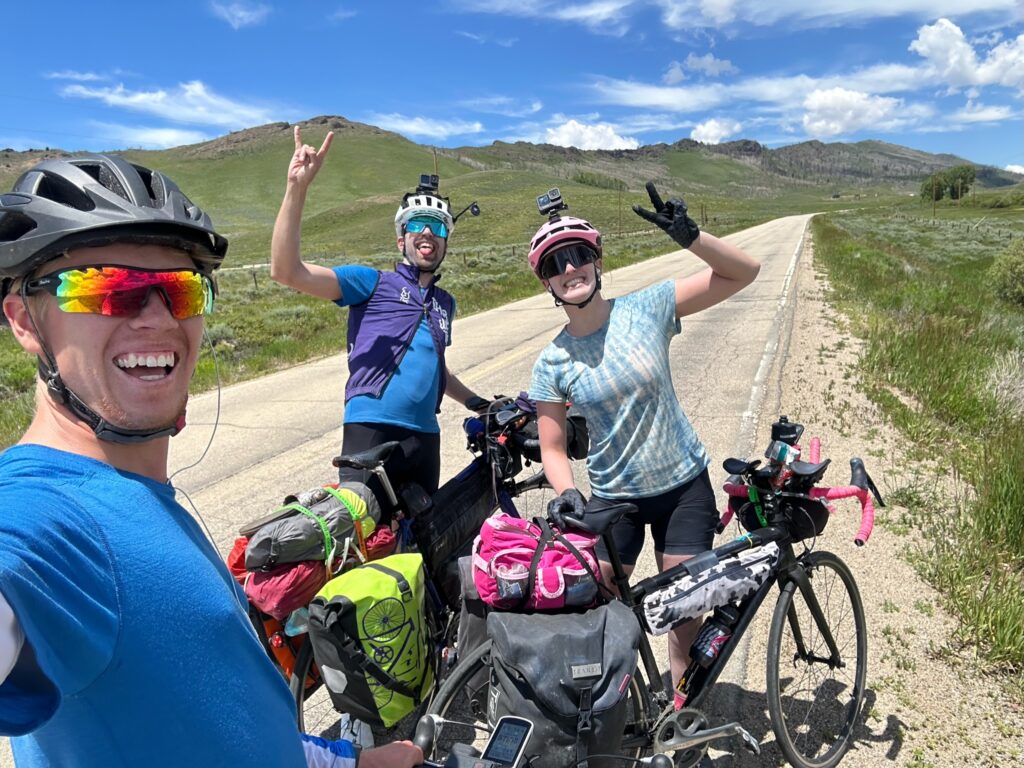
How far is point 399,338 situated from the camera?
11.4 feet

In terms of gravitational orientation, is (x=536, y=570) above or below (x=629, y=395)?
below

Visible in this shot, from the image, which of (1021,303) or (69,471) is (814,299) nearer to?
(1021,303)

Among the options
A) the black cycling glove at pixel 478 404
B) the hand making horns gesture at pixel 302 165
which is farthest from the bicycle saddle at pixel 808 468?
the hand making horns gesture at pixel 302 165

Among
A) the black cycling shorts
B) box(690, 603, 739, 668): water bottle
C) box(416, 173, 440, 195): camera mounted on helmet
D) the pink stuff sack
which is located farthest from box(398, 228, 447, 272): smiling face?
box(690, 603, 739, 668): water bottle

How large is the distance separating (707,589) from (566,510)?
0.77 metres

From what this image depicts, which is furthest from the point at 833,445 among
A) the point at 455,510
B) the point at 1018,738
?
the point at 455,510

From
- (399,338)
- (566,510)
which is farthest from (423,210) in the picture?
(566,510)

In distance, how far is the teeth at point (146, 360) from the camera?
1202mm

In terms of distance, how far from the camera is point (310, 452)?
7.13 meters

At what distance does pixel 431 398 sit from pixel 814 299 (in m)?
16.5

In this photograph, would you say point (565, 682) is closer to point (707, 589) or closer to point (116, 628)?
point (707, 589)

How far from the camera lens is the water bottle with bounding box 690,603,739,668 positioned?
9.20 feet

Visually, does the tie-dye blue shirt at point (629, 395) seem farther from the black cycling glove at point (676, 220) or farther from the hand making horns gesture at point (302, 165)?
the hand making horns gesture at point (302, 165)

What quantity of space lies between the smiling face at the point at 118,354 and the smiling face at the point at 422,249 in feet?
7.97
